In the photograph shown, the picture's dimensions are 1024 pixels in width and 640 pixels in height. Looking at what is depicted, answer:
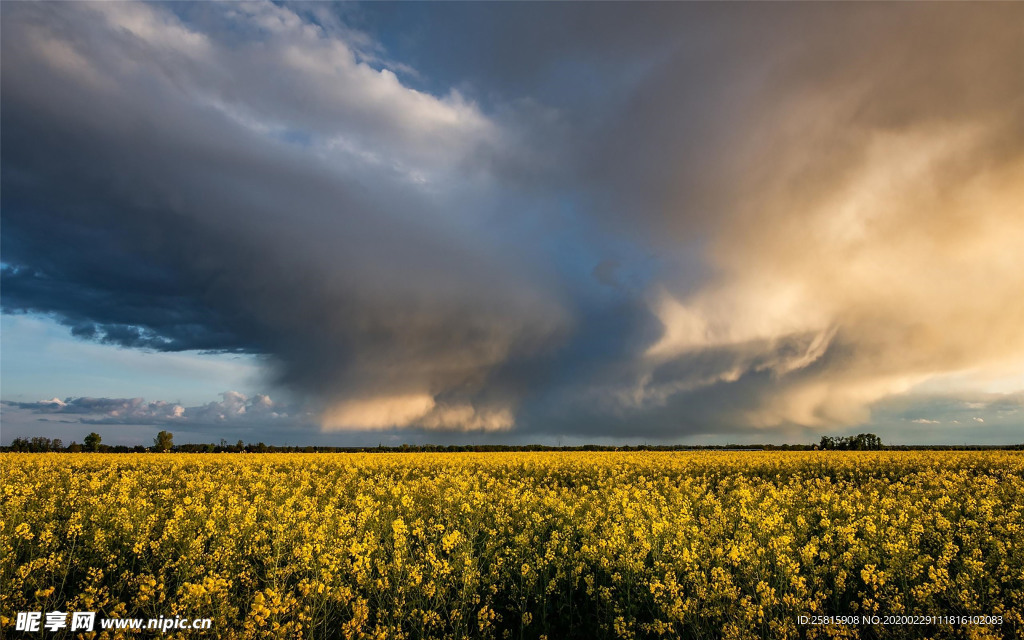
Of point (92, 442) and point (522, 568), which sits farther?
point (92, 442)

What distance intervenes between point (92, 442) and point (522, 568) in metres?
70.1

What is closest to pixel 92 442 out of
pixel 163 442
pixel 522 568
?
pixel 163 442

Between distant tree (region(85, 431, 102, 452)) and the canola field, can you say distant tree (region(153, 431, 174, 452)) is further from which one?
the canola field

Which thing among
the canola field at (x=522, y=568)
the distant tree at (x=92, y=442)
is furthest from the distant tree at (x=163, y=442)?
the canola field at (x=522, y=568)

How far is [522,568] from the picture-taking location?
363 inches

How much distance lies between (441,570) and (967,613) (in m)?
8.46

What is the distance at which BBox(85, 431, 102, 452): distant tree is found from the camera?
5806 cm

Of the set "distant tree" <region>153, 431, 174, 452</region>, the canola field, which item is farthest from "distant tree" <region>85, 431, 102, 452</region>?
the canola field

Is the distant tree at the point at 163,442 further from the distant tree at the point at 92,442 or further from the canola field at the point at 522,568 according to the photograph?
the canola field at the point at 522,568

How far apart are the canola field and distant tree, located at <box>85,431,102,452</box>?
54.0 m

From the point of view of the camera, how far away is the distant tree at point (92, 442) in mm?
58062

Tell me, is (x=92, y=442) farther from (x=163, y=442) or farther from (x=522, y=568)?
(x=522, y=568)

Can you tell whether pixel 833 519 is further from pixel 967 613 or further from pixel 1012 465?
pixel 1012 465

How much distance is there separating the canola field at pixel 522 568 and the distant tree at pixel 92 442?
5403 cm
